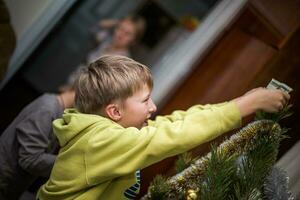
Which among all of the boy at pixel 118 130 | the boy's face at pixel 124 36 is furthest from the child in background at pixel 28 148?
the boy's face at pixel 124 36

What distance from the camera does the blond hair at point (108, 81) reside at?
3.08 ft

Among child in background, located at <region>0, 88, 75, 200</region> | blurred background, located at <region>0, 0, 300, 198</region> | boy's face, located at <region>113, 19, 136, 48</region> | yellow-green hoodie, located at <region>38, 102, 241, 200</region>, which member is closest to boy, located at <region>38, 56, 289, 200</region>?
yellow-green hoodie, located at <region>38, 102, 241, 200</region>

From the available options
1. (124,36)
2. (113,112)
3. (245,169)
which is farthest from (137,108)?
(124,36)

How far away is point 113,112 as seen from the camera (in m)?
0.96

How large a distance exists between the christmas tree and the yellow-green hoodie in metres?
0.04

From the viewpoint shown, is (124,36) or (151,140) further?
(124,36)

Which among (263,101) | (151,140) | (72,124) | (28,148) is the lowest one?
(28,148)

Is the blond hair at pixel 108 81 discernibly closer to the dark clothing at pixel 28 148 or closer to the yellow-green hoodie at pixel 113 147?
the yellow-green hoodie at pixel 113 147

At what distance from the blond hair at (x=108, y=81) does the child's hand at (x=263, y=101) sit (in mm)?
230

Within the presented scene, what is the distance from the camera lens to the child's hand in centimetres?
82

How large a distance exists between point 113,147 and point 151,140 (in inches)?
3.2

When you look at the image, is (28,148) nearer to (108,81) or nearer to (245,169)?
(108,81)

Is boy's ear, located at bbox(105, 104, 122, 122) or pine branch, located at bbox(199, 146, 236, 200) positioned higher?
pine branch, located at bbox(199, 146, 236, 200)

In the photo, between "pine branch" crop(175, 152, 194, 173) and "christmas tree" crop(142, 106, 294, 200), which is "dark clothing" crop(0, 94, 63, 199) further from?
"christmas tree" crop(142, 106, 294, 200)
